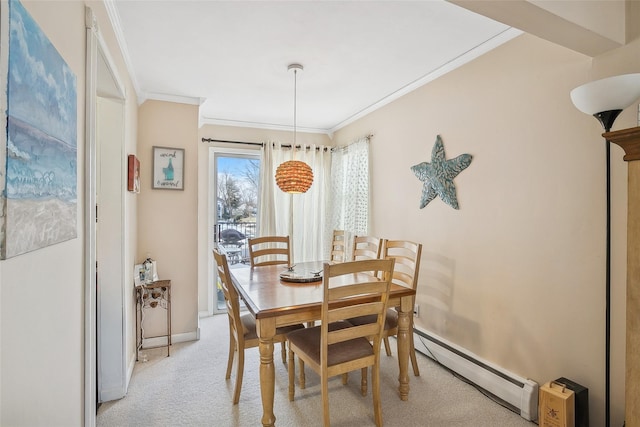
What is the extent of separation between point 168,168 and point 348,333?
8.13ft

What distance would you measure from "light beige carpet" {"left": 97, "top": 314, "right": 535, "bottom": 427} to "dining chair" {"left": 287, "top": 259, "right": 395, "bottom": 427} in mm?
294

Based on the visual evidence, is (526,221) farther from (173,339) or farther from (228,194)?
(228,194)

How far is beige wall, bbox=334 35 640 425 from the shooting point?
1766 millimetres

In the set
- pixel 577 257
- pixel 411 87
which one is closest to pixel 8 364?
pixel 577 257

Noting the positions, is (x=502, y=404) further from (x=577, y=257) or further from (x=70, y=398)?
(x=70, y=398)

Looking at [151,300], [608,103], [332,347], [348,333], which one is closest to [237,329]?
[332,347]

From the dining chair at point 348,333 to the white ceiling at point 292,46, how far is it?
60.0 inches

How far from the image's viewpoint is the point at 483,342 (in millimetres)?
2420

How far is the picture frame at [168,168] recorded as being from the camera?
10.5ft

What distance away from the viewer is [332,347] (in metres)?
1.99

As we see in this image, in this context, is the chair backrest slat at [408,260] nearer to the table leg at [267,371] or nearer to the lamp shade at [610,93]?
the table leg at [267,371]

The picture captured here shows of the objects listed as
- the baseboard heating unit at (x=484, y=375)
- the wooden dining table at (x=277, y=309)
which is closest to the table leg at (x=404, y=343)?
the wooden dining table at (x=277, y=309)

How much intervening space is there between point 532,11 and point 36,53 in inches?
73.0

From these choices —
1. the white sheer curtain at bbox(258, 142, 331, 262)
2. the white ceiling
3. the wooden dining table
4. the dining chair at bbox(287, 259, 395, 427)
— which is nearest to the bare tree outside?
the white sheer curtain at bbox(258, 142, 331, 262)
